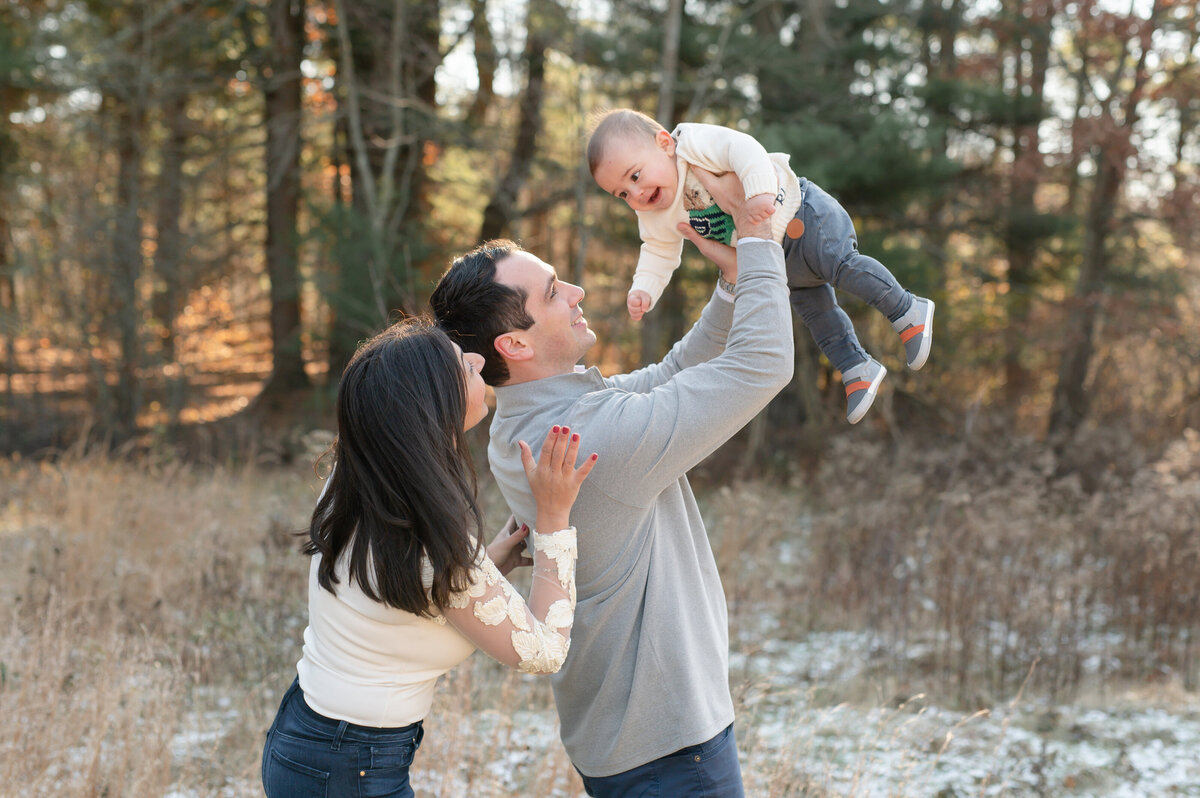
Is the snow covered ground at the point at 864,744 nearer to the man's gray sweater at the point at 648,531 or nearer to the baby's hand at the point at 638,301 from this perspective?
the man's gray sweater at the point at 648,531

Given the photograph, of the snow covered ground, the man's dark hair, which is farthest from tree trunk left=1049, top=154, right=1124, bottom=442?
the man's dark hair

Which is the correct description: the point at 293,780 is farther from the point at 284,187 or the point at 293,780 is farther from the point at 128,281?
the point at 284,187

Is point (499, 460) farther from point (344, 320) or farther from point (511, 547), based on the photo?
point (344, 320)

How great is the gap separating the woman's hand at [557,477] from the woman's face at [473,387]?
0.61ft

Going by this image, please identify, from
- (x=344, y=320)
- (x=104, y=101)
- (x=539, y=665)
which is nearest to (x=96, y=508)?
(x=344, y=320)

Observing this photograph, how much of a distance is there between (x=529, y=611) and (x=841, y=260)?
46.2 inches

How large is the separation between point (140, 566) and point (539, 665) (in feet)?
15.2

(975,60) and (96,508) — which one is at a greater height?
(975,60)

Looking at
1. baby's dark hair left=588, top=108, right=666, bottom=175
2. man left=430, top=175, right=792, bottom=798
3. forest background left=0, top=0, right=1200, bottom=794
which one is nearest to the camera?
man left=430, top=175, right=792, bottom=798

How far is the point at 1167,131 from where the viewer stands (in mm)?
10141

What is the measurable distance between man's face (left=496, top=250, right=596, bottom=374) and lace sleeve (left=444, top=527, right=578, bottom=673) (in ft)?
1.35

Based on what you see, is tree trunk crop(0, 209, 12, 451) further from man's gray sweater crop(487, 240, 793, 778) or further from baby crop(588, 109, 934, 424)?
man's gray sweater crop(487, 240, 793, 778)

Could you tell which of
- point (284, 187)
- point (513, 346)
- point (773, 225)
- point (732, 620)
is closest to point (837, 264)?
point (773, 225)

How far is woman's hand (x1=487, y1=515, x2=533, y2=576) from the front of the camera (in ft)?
6.90
